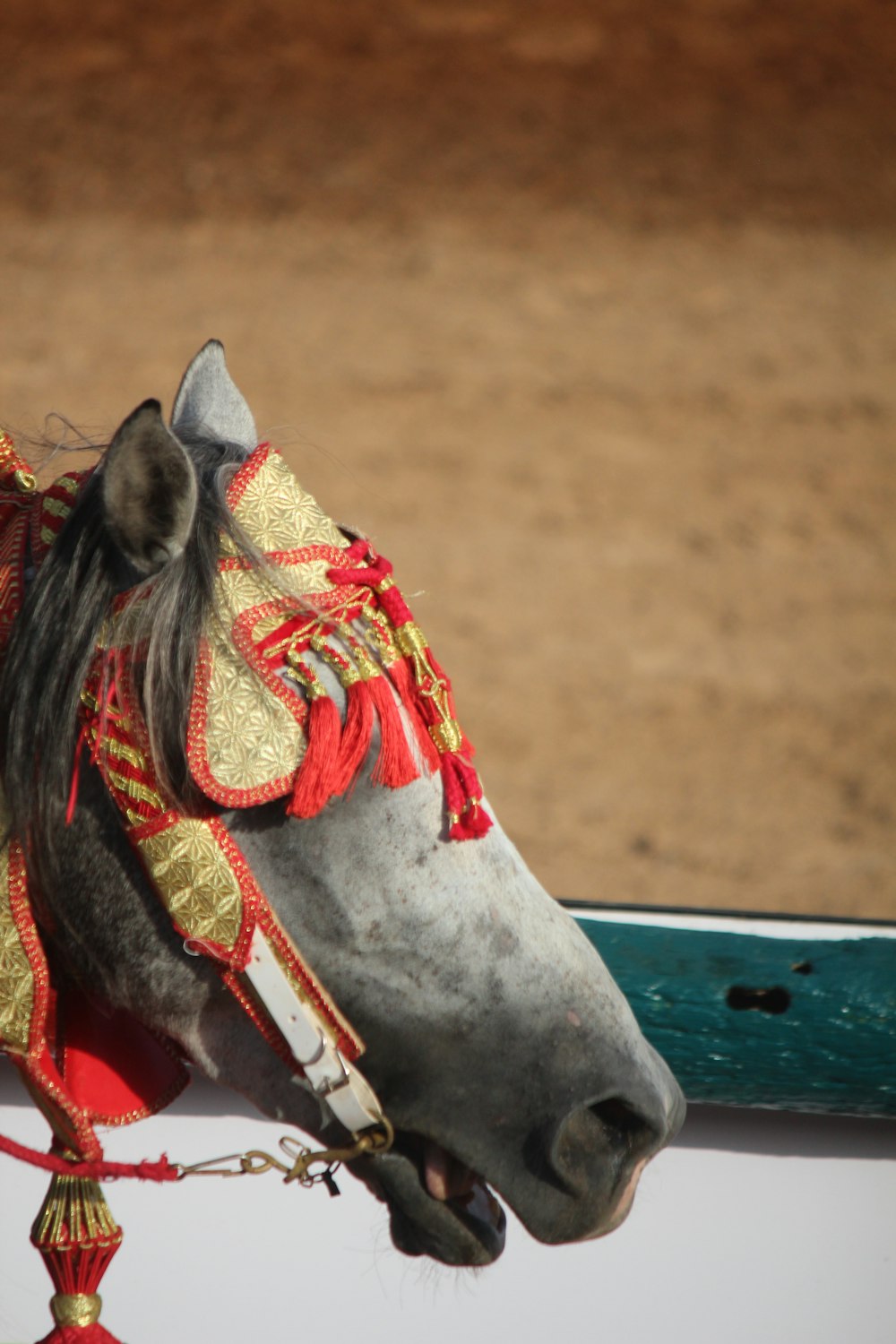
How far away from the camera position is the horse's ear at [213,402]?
1075 mm

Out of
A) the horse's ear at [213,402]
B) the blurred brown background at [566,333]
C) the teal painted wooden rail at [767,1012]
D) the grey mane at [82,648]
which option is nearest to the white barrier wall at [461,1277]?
the teal painted wooden rail at [767,1012]

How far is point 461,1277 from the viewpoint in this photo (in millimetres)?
1531

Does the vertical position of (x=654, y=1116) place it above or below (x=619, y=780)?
above

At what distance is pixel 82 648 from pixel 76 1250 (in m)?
0.60

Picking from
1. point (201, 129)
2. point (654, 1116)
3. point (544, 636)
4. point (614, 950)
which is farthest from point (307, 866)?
point (201, 129)

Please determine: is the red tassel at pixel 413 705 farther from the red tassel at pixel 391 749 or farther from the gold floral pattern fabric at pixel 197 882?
the gold floral pattern fabric at pixel 197 882

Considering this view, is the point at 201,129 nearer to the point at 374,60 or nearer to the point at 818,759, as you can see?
the point at 374,60

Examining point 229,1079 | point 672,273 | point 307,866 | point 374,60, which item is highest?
point 374,60

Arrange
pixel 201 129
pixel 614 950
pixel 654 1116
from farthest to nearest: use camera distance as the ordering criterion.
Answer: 1. pixel 201 129
2. pixel 614 950
3. pixel 654 1116

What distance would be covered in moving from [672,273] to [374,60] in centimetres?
92

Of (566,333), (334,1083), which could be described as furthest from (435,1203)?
(566,333)

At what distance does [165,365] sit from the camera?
3.02m

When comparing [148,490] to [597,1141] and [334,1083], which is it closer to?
[334,1083]

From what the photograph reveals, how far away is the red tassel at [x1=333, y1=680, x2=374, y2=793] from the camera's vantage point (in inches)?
30.6
